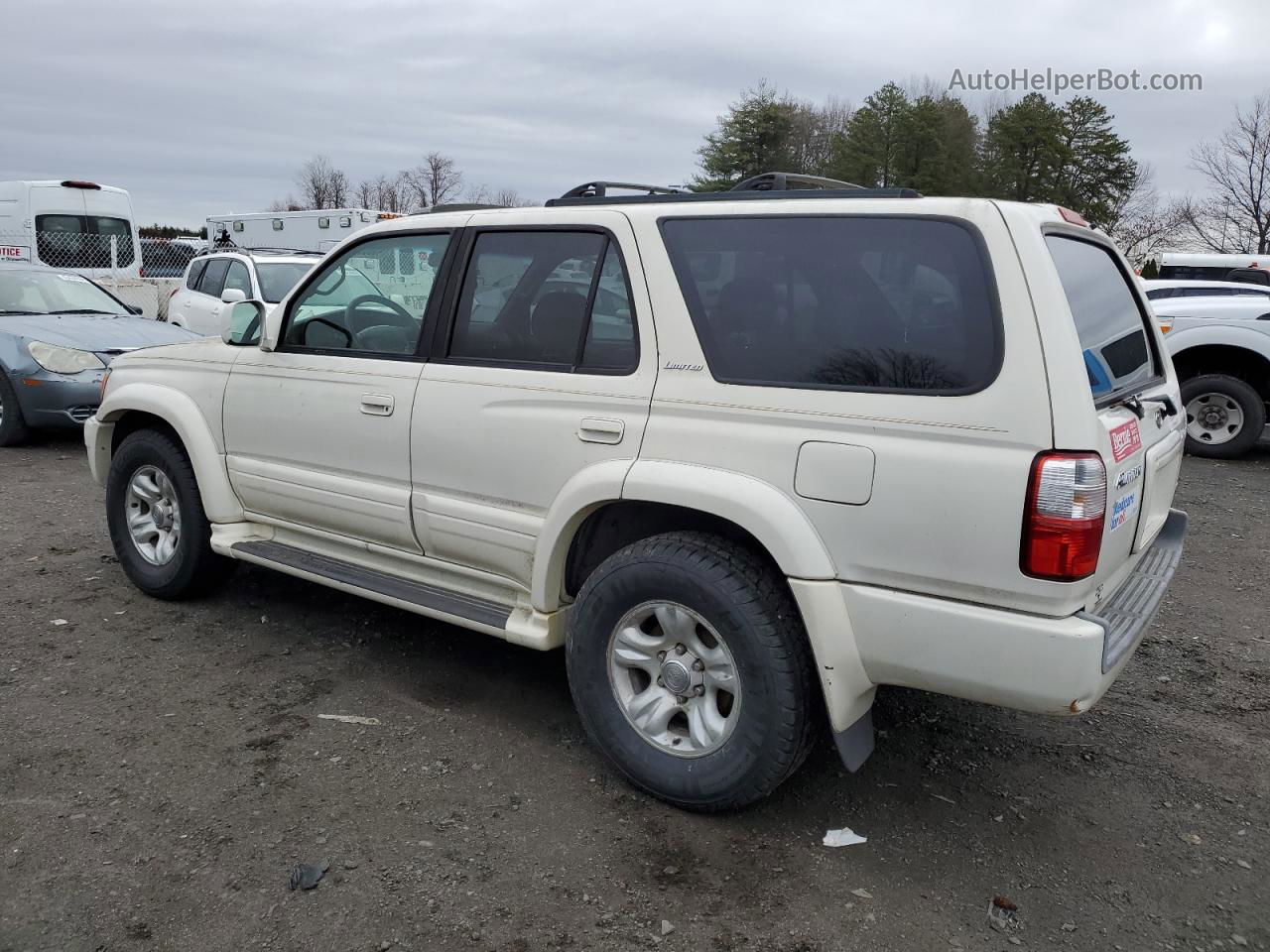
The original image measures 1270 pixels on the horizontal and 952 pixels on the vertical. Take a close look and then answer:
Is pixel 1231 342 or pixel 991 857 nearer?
pixel 991 857

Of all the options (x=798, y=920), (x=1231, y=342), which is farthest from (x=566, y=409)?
(x=1231, y=342)

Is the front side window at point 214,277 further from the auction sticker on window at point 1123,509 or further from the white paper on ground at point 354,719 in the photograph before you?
the auction sticker on window at point 1123,509

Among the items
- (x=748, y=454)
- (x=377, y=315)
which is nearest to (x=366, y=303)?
(x=377, y=315)

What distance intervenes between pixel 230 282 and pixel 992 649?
1149 cm

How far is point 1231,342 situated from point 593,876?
8.64 meters

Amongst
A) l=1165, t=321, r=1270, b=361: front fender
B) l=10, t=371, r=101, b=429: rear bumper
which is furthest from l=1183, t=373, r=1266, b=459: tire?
l=10, t=371, r=101, b=429: rear bumper

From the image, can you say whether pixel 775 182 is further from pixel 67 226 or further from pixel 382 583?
pixel 67 226

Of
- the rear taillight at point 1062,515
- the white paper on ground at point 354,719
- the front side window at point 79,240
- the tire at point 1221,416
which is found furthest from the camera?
the front side window at point 79,240

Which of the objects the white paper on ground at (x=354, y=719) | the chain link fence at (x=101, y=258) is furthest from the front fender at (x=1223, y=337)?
the chain link fence at (x=101, y=258)

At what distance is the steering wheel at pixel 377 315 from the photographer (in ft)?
13.0

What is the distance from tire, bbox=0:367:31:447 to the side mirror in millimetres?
5596

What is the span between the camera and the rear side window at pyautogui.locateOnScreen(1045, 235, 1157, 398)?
9.41 ft

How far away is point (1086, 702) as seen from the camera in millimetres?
2648

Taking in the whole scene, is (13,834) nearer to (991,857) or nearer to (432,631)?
(432,631)
